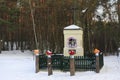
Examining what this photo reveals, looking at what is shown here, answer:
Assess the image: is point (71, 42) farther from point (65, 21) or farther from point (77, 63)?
point (65, 21)

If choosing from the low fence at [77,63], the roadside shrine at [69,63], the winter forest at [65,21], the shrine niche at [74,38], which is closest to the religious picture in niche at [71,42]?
the shrine niche at [74,38]

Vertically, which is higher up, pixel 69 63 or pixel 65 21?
pixel 65 21

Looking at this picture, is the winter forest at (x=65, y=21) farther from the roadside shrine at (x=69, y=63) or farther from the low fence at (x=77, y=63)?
the low fence at (x=77, y=63)

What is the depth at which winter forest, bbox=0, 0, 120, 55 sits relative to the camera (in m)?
33.8

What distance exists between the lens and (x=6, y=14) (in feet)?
121

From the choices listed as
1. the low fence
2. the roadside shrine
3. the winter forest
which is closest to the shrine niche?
the roadside shrine

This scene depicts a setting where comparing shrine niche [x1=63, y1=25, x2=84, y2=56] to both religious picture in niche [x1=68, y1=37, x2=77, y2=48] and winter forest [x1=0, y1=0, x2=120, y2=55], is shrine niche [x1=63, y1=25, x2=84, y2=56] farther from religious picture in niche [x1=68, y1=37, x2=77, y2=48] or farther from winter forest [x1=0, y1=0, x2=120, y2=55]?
winter forest [x1=0, y1=0, x2=120, y2=55]

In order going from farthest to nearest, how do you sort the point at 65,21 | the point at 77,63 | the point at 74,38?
the point at 65,21 < the point at 74,38 < the point at 77,63

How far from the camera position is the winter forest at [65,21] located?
3375cm

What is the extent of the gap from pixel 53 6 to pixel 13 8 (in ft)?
15.8

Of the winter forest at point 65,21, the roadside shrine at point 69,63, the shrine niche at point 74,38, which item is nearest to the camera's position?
the roadside shrine at point 69,63

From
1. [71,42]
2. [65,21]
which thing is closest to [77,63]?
[71,42]

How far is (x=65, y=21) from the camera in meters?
34.9

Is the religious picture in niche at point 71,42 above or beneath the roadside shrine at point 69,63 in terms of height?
above
